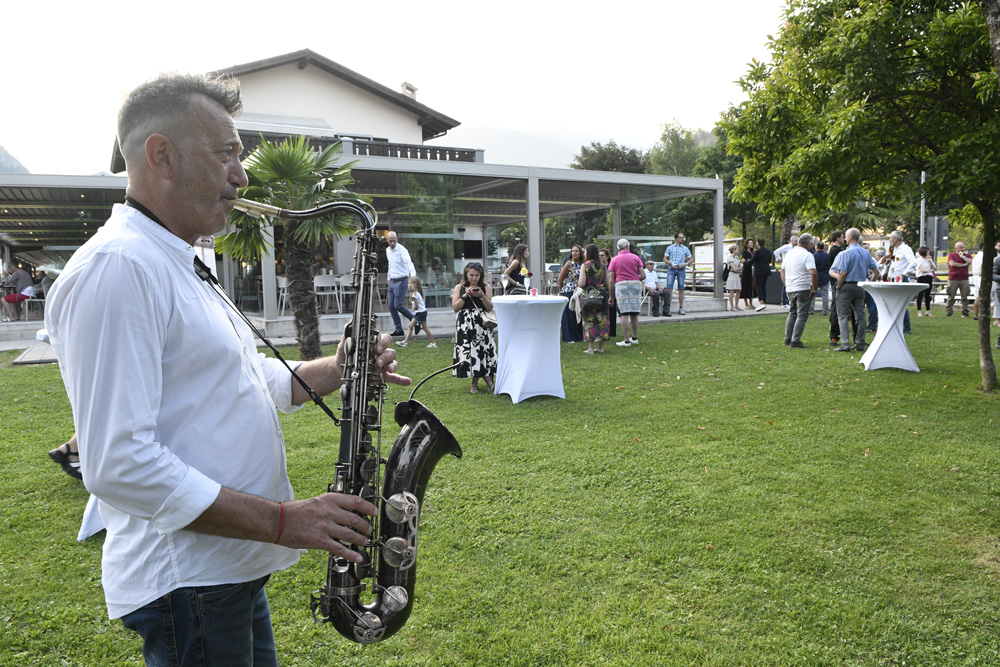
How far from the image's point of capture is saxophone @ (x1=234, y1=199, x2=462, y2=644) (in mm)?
1819

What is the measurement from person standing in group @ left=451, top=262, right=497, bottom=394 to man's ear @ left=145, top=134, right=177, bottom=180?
270 inches

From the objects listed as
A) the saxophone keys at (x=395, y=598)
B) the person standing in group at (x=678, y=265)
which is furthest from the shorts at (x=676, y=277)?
the saxophone keys at (x=395, y=598)

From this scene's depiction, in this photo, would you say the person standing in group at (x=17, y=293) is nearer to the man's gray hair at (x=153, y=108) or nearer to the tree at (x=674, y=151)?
the man's gray hair at (x=153, y=108)

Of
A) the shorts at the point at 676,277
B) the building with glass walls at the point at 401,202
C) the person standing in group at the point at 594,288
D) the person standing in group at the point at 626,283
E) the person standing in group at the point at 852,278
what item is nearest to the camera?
the person standing in group at the point at 852,278

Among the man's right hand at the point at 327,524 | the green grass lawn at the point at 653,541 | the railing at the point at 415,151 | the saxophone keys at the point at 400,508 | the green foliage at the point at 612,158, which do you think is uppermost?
the green foliage at the point at 612,158

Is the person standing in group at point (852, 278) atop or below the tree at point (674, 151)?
below

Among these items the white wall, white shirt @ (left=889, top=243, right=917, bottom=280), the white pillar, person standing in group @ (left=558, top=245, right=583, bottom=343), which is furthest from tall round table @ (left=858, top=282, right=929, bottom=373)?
the white wall

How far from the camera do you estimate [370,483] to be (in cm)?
188

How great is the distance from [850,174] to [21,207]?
1768cm

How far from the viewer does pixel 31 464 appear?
572 centimetres

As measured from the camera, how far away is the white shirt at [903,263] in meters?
14.8

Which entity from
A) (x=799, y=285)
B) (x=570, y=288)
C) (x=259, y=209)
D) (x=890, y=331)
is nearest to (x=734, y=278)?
(x=799, y=285)

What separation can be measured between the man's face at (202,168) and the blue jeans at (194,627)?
2.71ft

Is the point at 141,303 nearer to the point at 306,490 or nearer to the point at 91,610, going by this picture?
the point at 91,610
